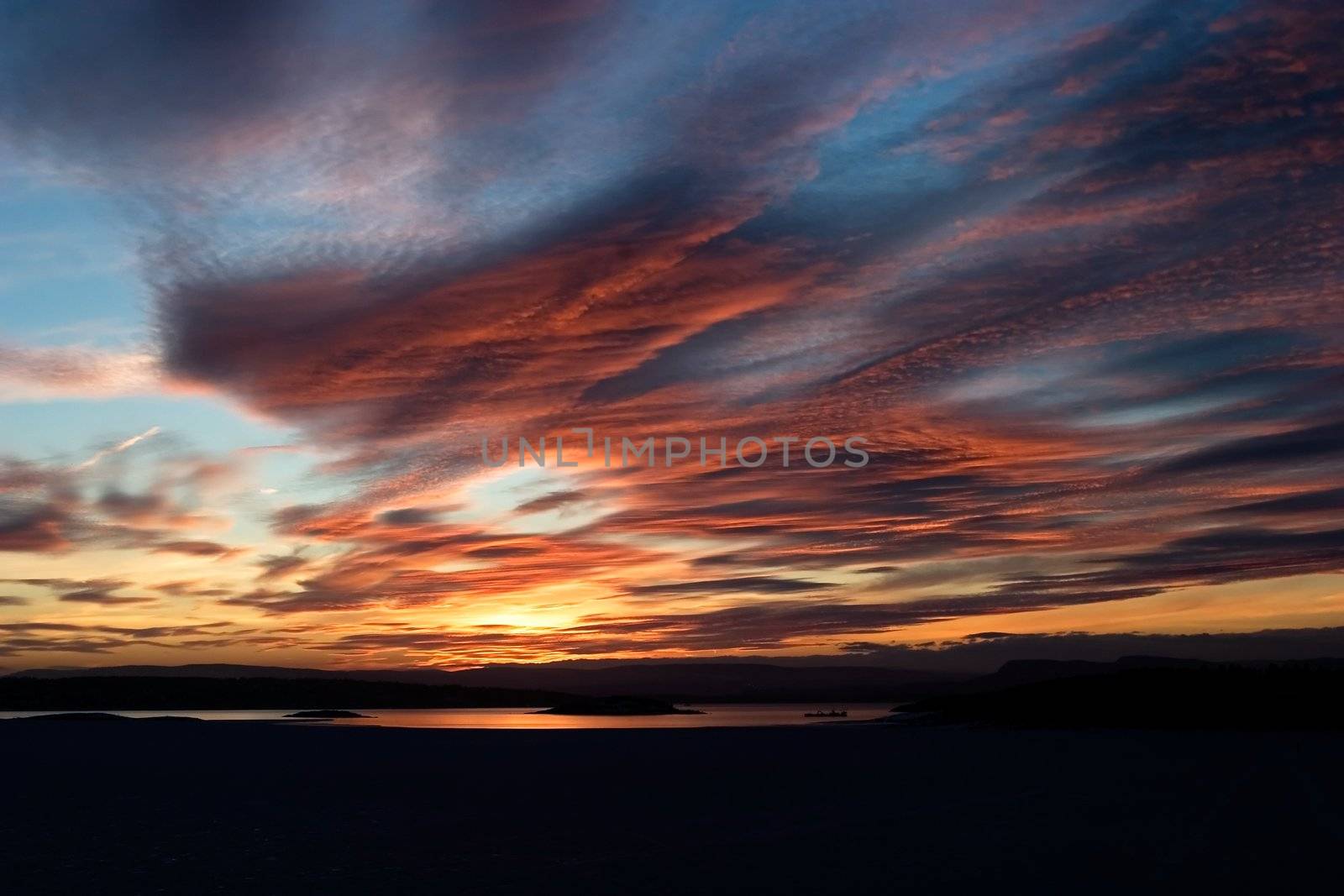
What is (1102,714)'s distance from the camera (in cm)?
12838

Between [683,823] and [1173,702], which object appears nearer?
[683,823]

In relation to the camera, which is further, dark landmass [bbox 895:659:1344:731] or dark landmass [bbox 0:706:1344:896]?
dark landmass [bbox 895:659:1344:731]

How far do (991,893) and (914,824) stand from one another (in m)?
11.0

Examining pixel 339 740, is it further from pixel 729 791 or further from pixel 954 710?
pixel 954 710

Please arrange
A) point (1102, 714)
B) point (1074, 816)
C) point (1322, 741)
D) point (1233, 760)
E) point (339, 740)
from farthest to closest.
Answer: point (1102, 714)
point (339, 740)
point (1322, 741)
point (1233, 760)
point (1074, 816)

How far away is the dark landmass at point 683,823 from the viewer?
2394 centimetres

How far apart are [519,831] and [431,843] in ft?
10.3

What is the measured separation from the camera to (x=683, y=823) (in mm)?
33625

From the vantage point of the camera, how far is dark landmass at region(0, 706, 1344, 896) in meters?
23.9

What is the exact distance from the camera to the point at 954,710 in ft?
490

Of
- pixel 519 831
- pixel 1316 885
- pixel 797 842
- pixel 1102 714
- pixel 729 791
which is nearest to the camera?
pixel 1316 885

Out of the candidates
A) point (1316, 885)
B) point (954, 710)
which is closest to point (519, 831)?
point (1316, 885)

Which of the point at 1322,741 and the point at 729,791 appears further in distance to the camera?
the point at 1322,741

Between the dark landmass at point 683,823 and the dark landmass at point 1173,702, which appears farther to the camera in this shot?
the dark landmass at point 1173,702
